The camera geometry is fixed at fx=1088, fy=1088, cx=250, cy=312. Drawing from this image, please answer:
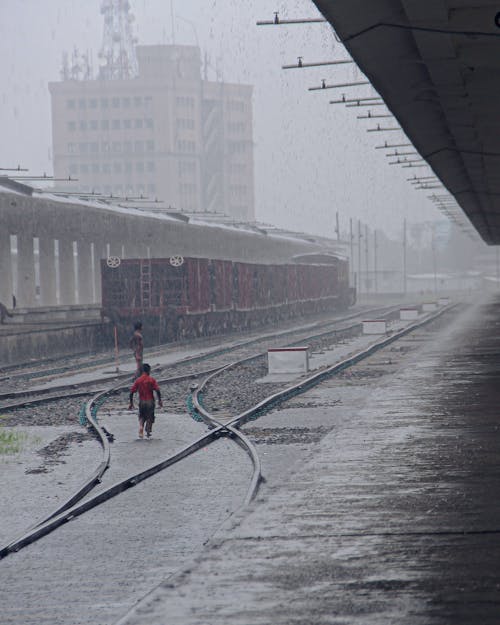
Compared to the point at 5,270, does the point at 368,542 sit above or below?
below

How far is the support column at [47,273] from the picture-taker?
46531 mm

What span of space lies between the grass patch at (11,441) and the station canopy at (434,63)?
697 cm

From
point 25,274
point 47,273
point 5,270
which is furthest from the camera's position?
point 47,273

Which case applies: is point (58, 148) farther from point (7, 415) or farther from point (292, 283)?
point (7, 415)

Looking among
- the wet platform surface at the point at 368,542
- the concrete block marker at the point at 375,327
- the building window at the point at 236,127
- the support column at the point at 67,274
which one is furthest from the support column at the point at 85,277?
the building window at the point at 236,127

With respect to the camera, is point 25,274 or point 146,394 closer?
point 146,394

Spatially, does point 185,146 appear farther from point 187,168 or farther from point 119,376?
point 119,376

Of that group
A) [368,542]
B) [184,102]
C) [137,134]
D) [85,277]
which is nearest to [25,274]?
[85,277]

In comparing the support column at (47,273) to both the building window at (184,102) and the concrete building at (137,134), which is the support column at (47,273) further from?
the building window at (184,102)

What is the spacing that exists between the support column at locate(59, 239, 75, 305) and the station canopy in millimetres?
26565

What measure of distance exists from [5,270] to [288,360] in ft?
62.2

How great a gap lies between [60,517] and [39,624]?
10.6 feet

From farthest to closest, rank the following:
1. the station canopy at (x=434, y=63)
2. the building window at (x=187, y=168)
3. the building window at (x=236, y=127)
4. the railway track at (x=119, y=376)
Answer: the building window at (x=236, y=127)
the building window at (x=187, y=168)
the railway track at (x=119, y=376)
the station canopy at (x=434, y=63)

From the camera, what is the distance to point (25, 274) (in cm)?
4425
